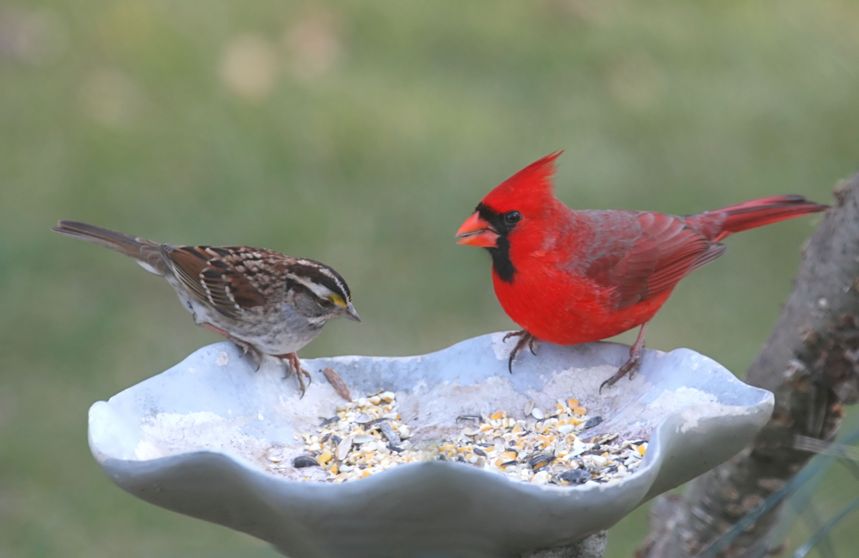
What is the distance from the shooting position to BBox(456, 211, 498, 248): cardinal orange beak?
3416 mm

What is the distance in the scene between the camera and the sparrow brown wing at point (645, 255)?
142 inches

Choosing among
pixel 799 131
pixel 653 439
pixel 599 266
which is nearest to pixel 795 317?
pixel 599 266

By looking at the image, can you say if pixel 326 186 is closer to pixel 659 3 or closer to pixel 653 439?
pixel 659 3

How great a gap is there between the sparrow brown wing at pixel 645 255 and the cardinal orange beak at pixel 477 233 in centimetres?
31

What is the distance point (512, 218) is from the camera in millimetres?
3430

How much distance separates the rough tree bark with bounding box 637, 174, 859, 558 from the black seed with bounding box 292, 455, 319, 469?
49.9 inches

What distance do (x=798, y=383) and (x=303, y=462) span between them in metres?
1.47

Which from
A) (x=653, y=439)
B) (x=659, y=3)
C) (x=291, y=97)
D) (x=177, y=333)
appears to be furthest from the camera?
(x=659, y=3)

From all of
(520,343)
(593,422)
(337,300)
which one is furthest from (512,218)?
(593,422)

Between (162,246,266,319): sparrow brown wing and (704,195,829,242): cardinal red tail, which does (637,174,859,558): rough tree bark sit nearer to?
(704,195,829,242): cardinal red tail

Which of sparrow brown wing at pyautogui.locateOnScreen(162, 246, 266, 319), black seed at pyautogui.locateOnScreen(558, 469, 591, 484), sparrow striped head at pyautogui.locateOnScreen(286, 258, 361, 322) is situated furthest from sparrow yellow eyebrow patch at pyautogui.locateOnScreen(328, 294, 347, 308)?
black seed at pyautogui.locateOnScreen(558, 469, 591, 484)

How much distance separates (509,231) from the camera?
11.3ft

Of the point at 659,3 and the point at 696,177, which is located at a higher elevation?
the point at 659,3

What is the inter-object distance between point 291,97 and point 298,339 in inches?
163
